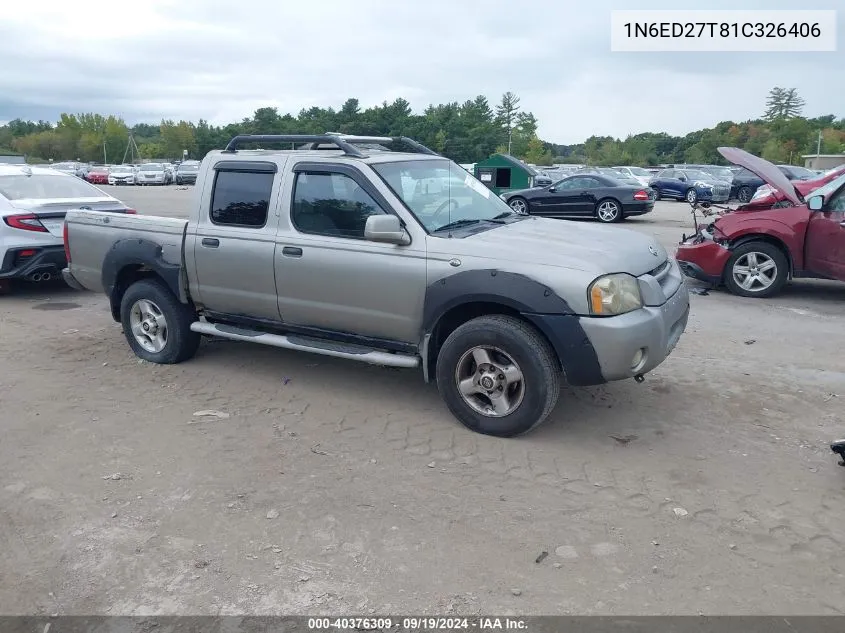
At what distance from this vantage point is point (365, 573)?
330 centimetres

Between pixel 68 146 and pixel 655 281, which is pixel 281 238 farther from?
pixel 68 146

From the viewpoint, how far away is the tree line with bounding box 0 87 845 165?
110 ft

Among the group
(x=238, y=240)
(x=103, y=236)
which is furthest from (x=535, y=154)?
(x=238, y=240)

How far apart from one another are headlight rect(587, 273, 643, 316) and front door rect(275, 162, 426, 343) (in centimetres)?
115

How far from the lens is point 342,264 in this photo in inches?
201

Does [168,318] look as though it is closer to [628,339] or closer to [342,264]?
[342,264]

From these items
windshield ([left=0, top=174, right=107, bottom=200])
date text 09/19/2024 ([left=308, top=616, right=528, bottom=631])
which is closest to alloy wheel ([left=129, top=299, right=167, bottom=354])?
date text 09/19/2024 ([left=308, top=616, right=528, bottom=631])

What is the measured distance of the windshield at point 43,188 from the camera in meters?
9.28

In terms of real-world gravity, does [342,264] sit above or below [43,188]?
below

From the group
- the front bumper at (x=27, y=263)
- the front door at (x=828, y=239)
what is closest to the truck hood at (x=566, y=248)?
the front door at (x=828, y=239)

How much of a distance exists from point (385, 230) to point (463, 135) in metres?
33.8

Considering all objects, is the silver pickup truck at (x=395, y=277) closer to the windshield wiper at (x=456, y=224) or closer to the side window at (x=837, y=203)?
the windshield wiper at (x=456, y=224)

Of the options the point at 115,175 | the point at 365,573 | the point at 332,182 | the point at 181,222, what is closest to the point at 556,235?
the point at 332,182

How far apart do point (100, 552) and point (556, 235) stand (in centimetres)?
340
